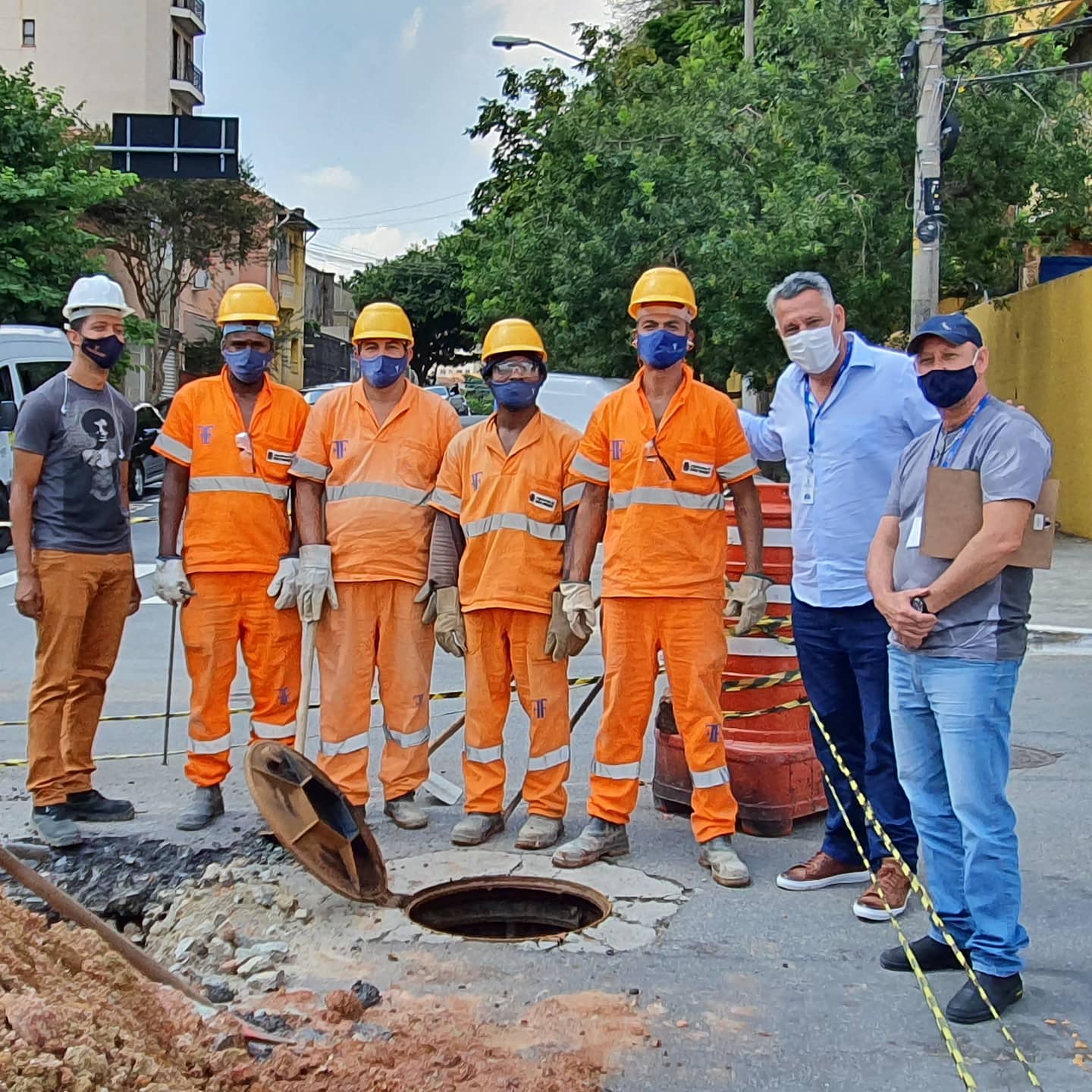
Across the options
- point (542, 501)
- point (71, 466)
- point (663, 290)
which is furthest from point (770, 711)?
point (71, 466)

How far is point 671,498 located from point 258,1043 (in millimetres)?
2574

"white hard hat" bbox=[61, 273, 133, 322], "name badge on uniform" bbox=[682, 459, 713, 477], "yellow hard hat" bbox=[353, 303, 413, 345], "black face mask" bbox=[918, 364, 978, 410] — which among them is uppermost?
"white hard hat" bbox=[61, 273, 133, 322]

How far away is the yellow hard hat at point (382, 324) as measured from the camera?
226 inches

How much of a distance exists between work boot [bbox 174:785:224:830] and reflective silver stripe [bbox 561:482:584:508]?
203 centimetres

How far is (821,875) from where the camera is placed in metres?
5.05

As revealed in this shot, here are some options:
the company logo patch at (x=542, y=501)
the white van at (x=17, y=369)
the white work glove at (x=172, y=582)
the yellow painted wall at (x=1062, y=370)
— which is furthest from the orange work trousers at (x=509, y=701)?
the yellow painted wall at (x=1062, y=370)

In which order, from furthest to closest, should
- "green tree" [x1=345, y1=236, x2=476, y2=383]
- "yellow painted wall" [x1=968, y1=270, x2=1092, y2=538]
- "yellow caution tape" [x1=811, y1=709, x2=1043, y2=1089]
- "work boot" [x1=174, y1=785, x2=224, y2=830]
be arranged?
1. "green tree" [x1=345, y1=236, x2=476, y2=383]
2. "yellow painted wall" [x1=968, y1=270, x2=1092, y2=538]
3. "work boot" [x1=174, y1=785, x2=224, y2=830]
4. "yellow caution tape" [x1=811, y1=709, x2=1043, y2=1089]

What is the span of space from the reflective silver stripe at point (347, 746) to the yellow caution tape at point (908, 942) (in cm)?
191

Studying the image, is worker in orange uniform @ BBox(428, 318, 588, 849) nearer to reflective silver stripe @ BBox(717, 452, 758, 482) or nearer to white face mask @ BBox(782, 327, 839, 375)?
reflective silver stripe @ BBox(717, 452, 758, 482)

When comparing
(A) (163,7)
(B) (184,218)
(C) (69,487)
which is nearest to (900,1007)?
(C) (69,487)

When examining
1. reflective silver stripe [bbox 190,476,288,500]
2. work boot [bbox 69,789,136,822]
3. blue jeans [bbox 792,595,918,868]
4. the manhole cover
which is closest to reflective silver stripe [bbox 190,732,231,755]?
work boot [bbox 69,789,136,822]

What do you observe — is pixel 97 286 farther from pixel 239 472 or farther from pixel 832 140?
pixel 832 140

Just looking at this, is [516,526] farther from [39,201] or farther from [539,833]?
[39,201]

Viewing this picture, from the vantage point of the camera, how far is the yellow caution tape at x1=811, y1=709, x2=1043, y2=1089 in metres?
3.54
